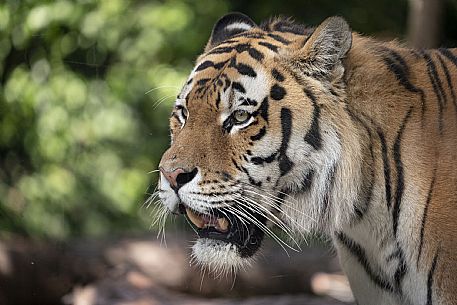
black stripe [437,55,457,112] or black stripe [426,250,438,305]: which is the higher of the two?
black stripe [437,55,457,112]

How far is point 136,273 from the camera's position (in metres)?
6.10

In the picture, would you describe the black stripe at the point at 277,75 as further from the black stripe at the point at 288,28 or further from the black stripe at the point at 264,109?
the black stripe at the point at 288,28

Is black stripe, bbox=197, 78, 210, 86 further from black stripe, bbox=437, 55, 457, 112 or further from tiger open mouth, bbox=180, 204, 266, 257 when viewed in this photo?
black stripe, bbox=437, 55, 457, 112

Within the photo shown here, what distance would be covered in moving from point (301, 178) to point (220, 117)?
1.27 feet

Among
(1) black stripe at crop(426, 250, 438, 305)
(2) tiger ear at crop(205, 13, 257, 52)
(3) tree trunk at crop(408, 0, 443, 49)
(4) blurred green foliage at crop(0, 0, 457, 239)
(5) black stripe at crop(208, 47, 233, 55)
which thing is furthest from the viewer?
(4) blurred green foliage at crop(0, 0, 457, 239)

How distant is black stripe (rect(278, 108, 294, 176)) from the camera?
3.34m

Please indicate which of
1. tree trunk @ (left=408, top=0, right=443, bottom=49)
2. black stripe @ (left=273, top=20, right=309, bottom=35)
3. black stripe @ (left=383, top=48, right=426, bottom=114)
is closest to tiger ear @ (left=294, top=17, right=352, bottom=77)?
black stripe @ (left=383, top=48, right=426, bottom=114)

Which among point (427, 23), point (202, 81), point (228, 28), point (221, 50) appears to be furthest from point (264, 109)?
point (427, 23)

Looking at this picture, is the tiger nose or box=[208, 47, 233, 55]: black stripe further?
box=[208, 47, 233, 55]: black stripe

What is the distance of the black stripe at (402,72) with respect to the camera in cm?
345

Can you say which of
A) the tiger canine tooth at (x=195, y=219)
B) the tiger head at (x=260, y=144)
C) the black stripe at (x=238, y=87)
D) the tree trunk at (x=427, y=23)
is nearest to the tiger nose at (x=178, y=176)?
the tiger head at (x=260, y=144)

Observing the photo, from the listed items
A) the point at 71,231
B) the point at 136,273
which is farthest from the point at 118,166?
the point at 136,273

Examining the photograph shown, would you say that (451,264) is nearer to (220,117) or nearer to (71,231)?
(220,117)

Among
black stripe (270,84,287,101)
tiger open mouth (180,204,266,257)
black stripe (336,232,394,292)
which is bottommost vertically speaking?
black stripe (336,232,394,292)
